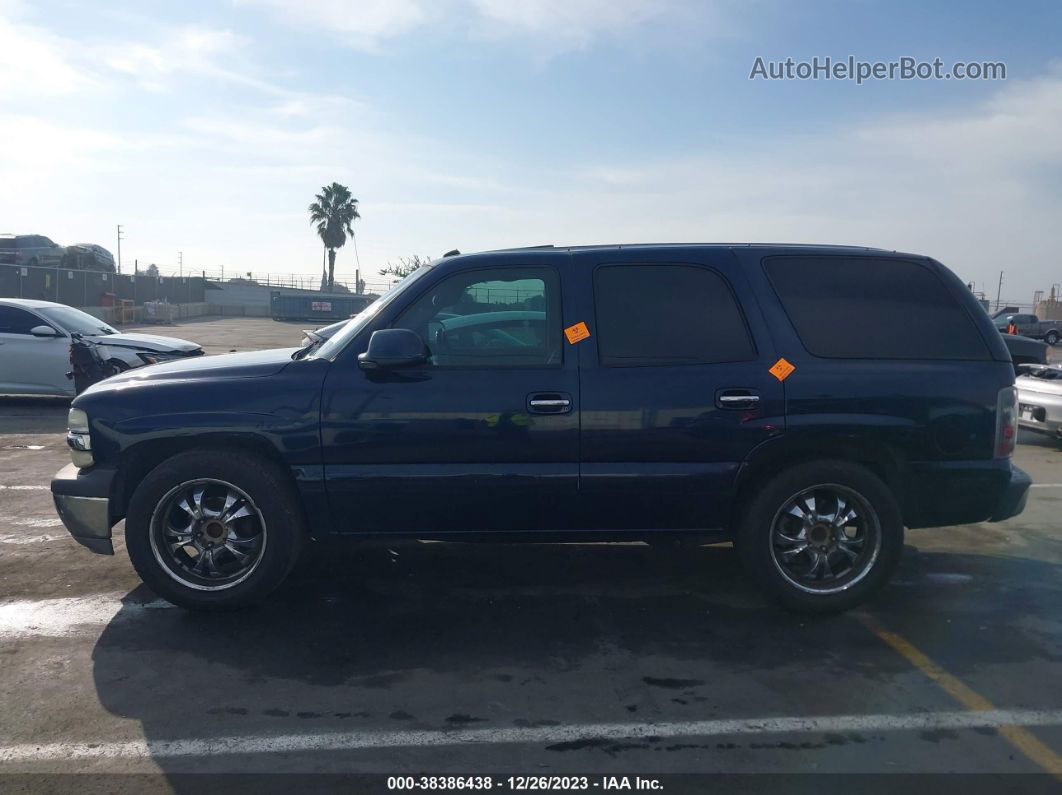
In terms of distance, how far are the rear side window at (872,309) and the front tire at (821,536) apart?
27.0 inches

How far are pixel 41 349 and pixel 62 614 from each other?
29.1 ft

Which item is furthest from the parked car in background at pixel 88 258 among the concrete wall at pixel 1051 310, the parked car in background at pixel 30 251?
the concrete wall at pixel 1051 310

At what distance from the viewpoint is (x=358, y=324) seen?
192 inches

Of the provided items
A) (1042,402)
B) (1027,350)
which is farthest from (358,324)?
(1027,350)

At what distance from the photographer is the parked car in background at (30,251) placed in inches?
1649

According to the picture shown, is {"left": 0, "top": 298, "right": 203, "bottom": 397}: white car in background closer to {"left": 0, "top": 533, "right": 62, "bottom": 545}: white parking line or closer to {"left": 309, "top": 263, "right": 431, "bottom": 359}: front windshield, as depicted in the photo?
{"left": 0, "top": 533, "right": 62, "bottom": 545}: white parking line

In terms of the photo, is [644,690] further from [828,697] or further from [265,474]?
[265,474]

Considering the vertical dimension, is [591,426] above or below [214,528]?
above

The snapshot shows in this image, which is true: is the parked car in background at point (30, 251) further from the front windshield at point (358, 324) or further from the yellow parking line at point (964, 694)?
the yellow parking line at point (964, 694)

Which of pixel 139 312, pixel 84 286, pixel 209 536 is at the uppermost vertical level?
pixel 84 286

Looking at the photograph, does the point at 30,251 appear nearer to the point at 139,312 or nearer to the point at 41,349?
the point at 139,312

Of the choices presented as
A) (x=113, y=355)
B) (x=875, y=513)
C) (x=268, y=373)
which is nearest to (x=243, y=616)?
(x=268, y=373)

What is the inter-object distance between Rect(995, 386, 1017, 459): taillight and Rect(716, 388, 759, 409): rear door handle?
135cm

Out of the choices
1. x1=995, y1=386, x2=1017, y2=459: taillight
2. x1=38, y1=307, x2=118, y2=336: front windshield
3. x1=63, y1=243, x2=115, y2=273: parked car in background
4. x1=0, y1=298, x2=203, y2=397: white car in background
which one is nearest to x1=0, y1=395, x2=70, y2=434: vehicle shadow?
x1=0, y1=298, x2=203, y2=397: white car in background
